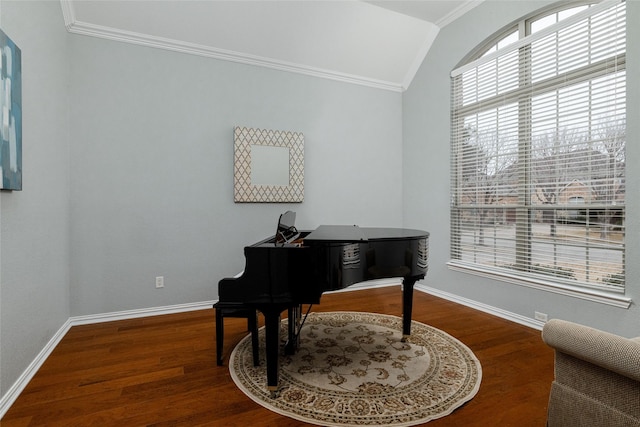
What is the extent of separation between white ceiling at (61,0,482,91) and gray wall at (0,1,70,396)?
0.53 m

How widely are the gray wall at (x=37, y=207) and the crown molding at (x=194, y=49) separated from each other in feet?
0.48

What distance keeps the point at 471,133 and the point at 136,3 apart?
3.67 metres

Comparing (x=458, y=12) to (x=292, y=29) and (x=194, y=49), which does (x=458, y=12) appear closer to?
(x=292, y=29)

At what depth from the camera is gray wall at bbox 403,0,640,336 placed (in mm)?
2383

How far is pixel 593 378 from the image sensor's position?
1274 mm

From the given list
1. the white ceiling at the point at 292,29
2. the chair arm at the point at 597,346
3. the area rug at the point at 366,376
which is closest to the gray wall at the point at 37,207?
the white ceiling at the point at 292,29

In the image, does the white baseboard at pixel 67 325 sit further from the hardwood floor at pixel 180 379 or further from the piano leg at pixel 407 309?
the piano leg at pixel 407 309

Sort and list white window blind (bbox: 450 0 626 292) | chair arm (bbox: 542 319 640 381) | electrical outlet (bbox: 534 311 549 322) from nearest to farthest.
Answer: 1. chair arm (bbox: 542 319 640 381)
2. white window blind (bbox: 450 0 626 292)
3. electrical outlet (bbox: 534 311 549 322)

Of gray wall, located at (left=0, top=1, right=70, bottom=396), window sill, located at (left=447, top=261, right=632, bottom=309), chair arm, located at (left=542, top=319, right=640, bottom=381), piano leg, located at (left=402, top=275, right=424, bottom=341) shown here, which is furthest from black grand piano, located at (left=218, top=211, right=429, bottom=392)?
window sill, located at (left=447, top=261, right=632, bottom=309)

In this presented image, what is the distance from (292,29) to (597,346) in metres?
3.73

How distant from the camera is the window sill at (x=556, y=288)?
2.46 metres

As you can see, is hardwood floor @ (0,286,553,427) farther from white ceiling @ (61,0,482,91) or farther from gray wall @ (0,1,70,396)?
white ceiling @ (61,0,482,91)

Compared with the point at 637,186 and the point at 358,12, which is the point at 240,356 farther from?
the point at 358,12

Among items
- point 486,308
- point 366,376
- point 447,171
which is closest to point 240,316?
point 366,376
